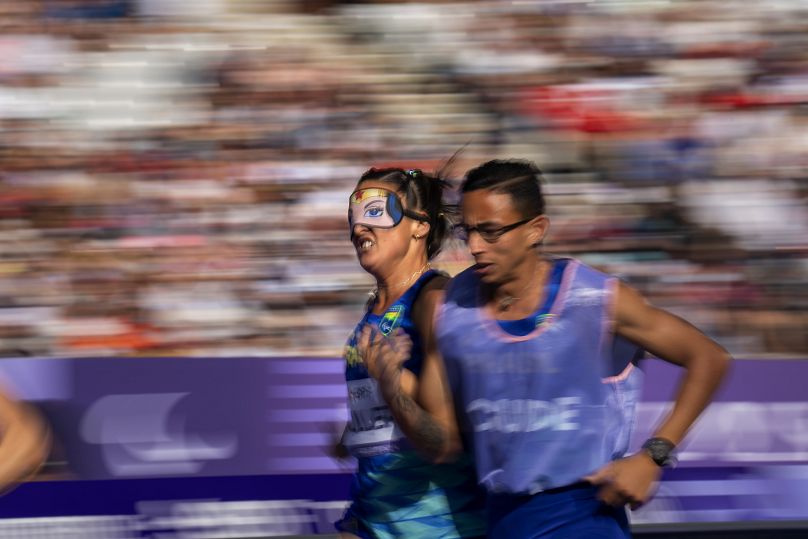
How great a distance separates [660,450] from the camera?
8.74ft

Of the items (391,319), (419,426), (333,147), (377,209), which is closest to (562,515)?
(419,426)

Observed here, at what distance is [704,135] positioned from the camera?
16.3 ft

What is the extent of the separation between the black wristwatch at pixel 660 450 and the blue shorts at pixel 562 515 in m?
0.15

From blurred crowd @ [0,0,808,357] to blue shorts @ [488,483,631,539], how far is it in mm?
1931

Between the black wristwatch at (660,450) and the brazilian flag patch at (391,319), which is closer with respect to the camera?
the black wristwatch at (660,450)

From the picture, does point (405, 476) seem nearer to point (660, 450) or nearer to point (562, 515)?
point (562, 515)

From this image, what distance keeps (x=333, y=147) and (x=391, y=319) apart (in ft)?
7.05

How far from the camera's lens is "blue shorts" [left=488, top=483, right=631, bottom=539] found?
8.68ft

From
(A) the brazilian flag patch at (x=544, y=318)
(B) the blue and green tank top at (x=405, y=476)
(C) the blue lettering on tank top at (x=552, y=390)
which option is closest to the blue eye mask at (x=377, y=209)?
(B) the blue and green tank top at (x=405, y=476)

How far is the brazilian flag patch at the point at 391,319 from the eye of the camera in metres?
2.92

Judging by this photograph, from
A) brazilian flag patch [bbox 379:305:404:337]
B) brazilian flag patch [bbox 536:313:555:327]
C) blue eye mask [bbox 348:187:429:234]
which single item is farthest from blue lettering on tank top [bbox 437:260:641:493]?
blue eye mask [bbox 348:187:429:234]

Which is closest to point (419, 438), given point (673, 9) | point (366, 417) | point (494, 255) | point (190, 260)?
point (366, 417)

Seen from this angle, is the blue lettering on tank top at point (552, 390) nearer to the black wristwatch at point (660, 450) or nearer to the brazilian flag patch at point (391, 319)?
the black wristwatch at point (660, 450)

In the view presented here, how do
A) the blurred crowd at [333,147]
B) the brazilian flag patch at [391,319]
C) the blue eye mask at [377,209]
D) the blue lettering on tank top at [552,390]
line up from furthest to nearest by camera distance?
the blurred crowd at [333,147] → the blue eye mask at [377,209] → the brazilian flag patch at [391,319] → the blue lettering on tank top at [552,390]
